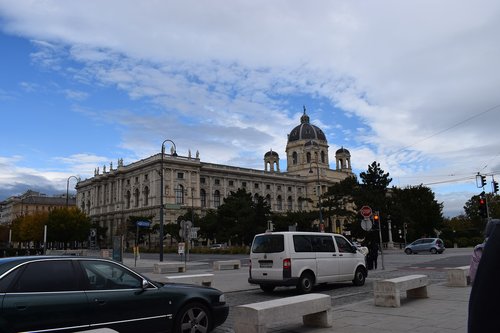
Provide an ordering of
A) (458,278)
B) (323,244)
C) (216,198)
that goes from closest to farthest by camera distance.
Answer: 1. (458,278)
2. (323,244)
3. (216,198)

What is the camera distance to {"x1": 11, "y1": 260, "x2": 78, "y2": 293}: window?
613 centimetres

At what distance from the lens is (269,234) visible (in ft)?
47.6

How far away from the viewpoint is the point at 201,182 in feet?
375

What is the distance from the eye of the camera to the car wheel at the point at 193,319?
7.62 meters

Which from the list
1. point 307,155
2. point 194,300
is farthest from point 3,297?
point 307,155

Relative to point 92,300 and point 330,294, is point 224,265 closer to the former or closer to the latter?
point 330,294

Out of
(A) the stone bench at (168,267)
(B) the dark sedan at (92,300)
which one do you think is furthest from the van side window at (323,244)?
(A) the stone bench at (168,267)

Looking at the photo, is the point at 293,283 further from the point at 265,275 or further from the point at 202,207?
the point at 202,207

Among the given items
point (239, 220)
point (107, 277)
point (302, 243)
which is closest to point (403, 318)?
point (302, 243)

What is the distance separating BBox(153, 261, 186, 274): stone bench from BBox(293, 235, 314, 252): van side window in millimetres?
10700

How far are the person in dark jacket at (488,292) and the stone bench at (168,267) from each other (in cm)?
2245

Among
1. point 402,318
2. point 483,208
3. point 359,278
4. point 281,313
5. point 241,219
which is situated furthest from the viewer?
point 241,219

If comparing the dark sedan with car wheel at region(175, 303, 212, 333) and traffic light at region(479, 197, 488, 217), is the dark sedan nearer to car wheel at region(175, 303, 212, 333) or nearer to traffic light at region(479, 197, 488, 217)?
car wheel at region(175, 303, 212, 333)

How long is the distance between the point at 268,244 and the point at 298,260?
1067mm
